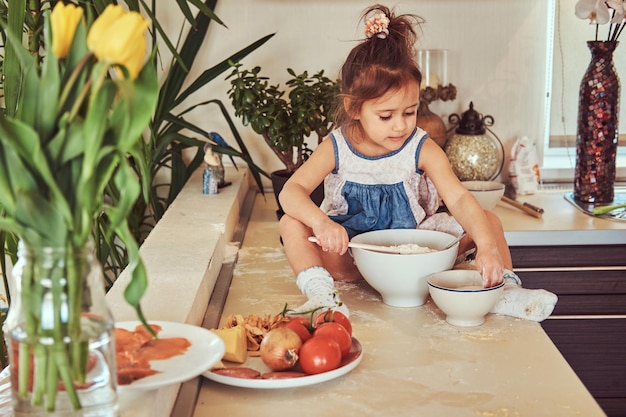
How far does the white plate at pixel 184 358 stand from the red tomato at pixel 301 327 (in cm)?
22

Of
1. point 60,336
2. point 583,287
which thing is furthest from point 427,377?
point 583,287

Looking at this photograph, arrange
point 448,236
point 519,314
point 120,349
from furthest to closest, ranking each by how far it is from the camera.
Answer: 1. point 448,236
2. point 519,314
3. point 120,349

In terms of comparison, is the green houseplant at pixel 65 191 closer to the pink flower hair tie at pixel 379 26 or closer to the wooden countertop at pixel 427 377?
the wooden countertop at pixel 427 377

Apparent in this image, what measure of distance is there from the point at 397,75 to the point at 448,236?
35 cm

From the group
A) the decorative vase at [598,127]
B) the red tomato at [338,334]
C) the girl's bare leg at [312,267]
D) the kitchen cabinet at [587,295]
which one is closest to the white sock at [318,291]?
the girl's bare leg at [312,267]

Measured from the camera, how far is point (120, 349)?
1.12 meters

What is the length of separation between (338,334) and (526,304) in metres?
0.41

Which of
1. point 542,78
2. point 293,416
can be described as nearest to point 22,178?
point 293,416

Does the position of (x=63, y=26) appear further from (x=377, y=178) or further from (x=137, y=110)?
(x=377, y=178)

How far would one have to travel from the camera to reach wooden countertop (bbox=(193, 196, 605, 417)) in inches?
48.1

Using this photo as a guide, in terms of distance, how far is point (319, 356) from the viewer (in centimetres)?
129

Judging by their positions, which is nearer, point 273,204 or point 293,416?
point 293,416

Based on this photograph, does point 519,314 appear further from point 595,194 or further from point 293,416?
point 595,194

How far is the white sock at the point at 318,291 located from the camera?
1.58 m
